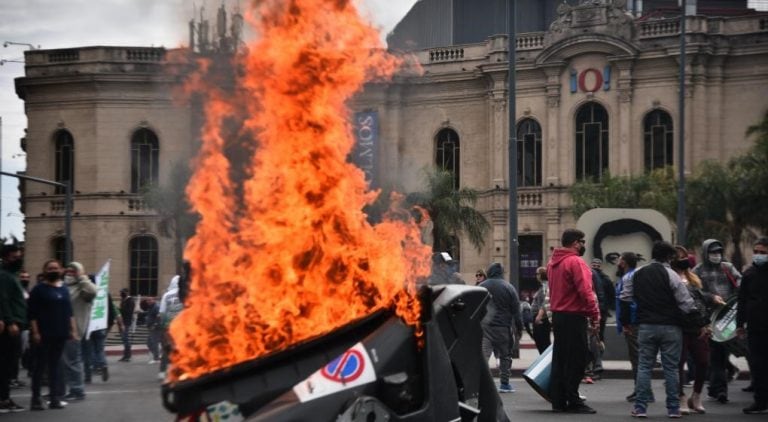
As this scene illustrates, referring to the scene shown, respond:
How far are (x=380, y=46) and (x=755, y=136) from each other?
125 ft

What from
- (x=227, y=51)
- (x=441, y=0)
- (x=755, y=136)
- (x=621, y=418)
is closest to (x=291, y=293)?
(x=227, y=51)

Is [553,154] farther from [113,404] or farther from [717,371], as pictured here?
[113,404]

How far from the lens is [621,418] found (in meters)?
12.2

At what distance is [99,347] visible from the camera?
19.3 m

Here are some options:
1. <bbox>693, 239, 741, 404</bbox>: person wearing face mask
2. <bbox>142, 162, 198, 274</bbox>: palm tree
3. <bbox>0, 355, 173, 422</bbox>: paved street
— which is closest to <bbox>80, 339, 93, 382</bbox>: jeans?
<bbox>0, 355, 173, 422</bbox>: paved street

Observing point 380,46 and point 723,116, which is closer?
point 380,46

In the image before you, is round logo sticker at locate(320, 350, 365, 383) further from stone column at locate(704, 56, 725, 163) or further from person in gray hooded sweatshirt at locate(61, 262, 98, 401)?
stone column at locate(704, 56, 725, 163)

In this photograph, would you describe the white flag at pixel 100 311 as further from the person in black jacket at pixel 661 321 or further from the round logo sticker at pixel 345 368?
the round logo sticker at pixel 345 368

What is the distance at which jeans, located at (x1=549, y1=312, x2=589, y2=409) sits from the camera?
39.6 feet

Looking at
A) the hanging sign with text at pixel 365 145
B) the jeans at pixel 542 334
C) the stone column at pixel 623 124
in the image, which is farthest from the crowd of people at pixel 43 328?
the stone column at pixel 623 124

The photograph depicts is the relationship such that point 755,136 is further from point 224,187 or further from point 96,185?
point 224,187

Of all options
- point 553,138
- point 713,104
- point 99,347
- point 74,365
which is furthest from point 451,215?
point 74,365

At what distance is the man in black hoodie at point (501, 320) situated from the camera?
1502 cm

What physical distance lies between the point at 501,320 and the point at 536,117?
32.8 m
